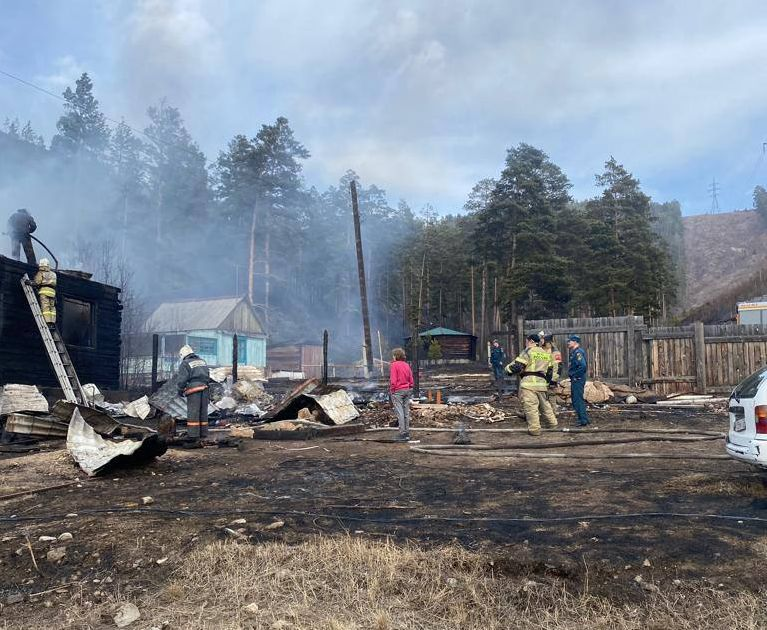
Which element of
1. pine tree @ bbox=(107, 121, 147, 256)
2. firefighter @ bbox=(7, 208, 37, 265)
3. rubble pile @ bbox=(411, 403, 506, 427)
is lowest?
rubble pile @ bbox=(411, 403, 506, 427)

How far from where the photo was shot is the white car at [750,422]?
17.2 feet

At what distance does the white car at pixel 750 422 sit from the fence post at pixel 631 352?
36.4 feet

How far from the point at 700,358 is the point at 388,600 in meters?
15.0

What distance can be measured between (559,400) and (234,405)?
8.91m


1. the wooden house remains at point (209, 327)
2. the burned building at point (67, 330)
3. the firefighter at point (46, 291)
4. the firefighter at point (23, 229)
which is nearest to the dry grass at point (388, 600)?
the firefighter at point (46, 291)

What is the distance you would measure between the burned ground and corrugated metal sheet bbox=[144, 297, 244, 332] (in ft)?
96.0

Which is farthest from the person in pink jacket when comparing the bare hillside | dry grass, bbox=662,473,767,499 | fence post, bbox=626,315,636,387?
the bare hillside

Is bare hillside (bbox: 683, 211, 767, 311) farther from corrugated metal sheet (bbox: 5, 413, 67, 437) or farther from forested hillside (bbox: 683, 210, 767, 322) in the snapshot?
corrugated metal sheet (bbox: 5, 413, 67, 437)

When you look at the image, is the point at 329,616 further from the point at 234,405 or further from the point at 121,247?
the point at 121,247

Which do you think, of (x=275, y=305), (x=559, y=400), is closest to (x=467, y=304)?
(x=275, y=305)

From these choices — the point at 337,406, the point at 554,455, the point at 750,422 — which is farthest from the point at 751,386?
the point at 337,406

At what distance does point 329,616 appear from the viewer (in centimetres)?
326

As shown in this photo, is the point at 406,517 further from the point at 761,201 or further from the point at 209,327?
the point at 761,201

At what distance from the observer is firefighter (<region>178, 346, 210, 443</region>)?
9977 millimetres
